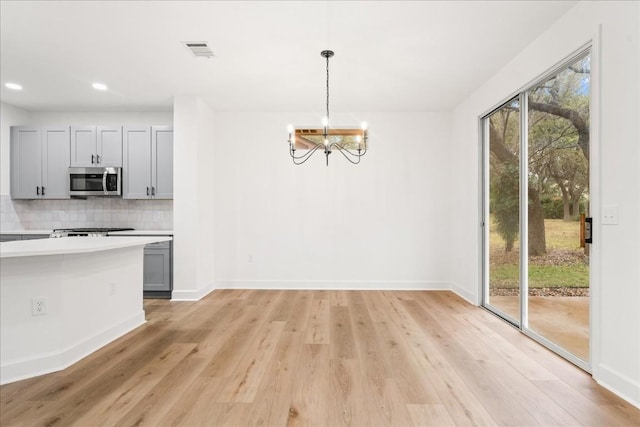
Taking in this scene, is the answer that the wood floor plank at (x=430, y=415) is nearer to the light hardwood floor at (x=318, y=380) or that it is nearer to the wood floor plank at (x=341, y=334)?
the light hardwood floor at (x=318, y=380)

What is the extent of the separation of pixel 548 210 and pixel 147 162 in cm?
510

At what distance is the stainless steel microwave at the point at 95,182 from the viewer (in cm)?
484

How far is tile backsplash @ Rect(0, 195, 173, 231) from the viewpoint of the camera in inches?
206

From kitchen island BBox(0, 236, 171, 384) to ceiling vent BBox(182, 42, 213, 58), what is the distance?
2.00 m

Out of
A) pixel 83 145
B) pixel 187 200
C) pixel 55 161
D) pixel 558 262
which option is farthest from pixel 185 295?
pixel 558 262

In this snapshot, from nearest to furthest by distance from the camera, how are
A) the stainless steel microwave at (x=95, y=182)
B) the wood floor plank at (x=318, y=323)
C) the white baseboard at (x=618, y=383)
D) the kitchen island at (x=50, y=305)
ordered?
the white baseboard at (x=618, y=383) < the kitchen island at (x=50, y=305) < the wood floor plank at (x=318, y=323) < the stainless steel microwave at (x=95, y=182)

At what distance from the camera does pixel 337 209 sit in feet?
17.2

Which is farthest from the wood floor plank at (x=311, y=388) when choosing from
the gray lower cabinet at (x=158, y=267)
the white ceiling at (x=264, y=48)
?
the white ceiling at (x=264, y=48)

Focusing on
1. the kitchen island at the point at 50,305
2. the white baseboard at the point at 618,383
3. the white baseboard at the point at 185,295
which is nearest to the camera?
the white baseboard at the point at 618,383

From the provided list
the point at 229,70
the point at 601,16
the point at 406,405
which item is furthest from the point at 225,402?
the point at 601,16

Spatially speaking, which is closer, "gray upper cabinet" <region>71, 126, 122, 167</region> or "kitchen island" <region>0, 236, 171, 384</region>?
"kitchen island" <region>0, 236, 171, 384</region>

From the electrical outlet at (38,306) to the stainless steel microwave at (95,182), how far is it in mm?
2736

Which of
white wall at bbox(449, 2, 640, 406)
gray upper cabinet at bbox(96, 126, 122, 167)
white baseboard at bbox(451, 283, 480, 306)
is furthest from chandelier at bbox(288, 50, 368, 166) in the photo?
gray upper cabinet at bbox(96, 126, 122, 167)

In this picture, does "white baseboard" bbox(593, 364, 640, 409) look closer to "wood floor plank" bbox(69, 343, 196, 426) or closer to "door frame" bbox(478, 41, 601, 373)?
"door frame" bbox(478, 41, 601, 373)
